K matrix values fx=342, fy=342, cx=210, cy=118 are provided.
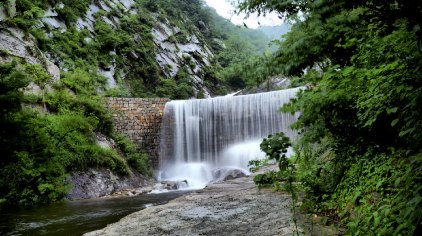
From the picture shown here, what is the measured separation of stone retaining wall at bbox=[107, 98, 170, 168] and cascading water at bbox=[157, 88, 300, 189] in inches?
14.0

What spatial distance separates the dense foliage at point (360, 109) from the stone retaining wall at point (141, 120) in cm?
1224

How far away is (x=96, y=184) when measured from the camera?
10.4 meters

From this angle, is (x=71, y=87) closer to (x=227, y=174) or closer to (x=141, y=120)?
(x=141, y=120)

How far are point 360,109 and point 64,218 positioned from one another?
218 inches

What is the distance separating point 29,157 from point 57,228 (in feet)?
15.6

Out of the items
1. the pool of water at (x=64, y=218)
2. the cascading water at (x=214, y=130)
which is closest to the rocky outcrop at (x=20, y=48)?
the cascading water at (x=214, y=130)

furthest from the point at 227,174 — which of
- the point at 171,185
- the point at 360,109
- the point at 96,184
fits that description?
the point at 360,109

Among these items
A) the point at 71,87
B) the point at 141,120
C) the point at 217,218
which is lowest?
the point at 217,218

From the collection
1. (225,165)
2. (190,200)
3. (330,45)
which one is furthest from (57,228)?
(225,165)

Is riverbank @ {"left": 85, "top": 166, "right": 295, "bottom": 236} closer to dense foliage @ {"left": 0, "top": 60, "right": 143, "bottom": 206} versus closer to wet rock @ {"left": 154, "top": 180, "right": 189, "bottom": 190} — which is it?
dense foliage @ {"left": 0, "top": 60, "right": 143, "bottom": 206}

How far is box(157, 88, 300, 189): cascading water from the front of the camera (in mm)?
15672

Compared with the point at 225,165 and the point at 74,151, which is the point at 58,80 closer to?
the point at 74,151

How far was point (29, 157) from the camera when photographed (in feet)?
30.3

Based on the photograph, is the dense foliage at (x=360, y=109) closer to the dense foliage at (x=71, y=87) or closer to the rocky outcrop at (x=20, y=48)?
the dense foliage at (x=71, y=87)
